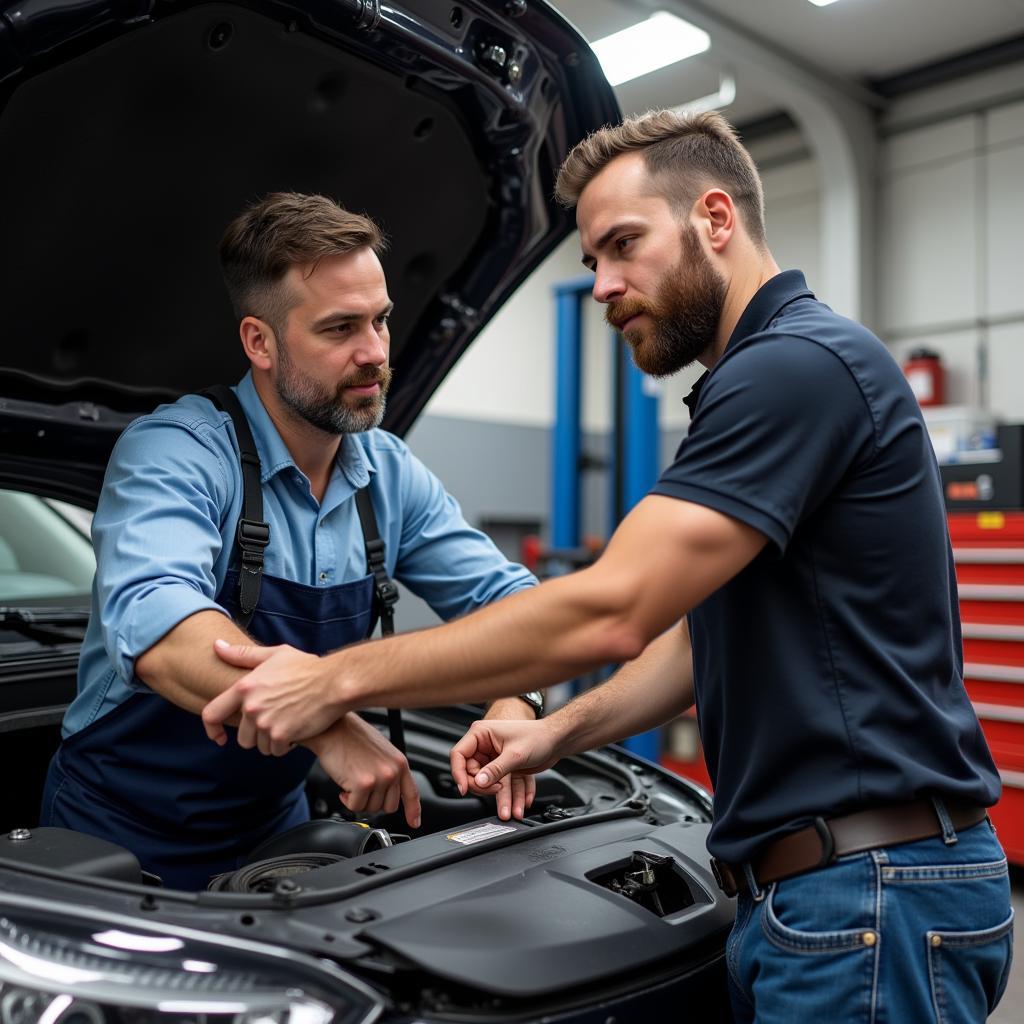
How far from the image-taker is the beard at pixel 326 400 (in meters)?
1.51

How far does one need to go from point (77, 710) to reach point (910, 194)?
5971mm

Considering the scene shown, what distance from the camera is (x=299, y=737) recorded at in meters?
1.09

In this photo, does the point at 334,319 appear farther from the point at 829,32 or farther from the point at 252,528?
the point at 829,32

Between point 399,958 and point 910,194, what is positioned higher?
point 910,194

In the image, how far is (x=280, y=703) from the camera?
1.08 meters

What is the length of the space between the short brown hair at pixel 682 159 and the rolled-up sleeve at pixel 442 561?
2.07 ft

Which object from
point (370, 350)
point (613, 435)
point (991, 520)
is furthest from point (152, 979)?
point (991, 520)

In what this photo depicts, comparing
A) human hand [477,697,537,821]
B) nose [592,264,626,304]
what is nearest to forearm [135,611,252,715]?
human hand [477,697,537,821]

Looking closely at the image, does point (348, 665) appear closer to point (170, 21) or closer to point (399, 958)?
point (399, 958)

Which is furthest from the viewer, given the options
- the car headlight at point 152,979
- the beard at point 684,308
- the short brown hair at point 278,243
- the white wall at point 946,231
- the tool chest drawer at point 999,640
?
the white wall at point 946,231

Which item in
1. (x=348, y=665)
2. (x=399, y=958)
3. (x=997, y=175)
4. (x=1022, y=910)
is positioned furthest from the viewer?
(x=997, y=175)

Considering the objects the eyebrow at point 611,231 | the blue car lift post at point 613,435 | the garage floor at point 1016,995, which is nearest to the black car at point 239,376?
the eyebrow at point 611,231

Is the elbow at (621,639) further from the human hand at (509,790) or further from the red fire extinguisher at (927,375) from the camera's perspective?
the red fire extinguisher at (927,375)

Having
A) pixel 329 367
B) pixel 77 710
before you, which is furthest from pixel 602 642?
pixel 77 710
